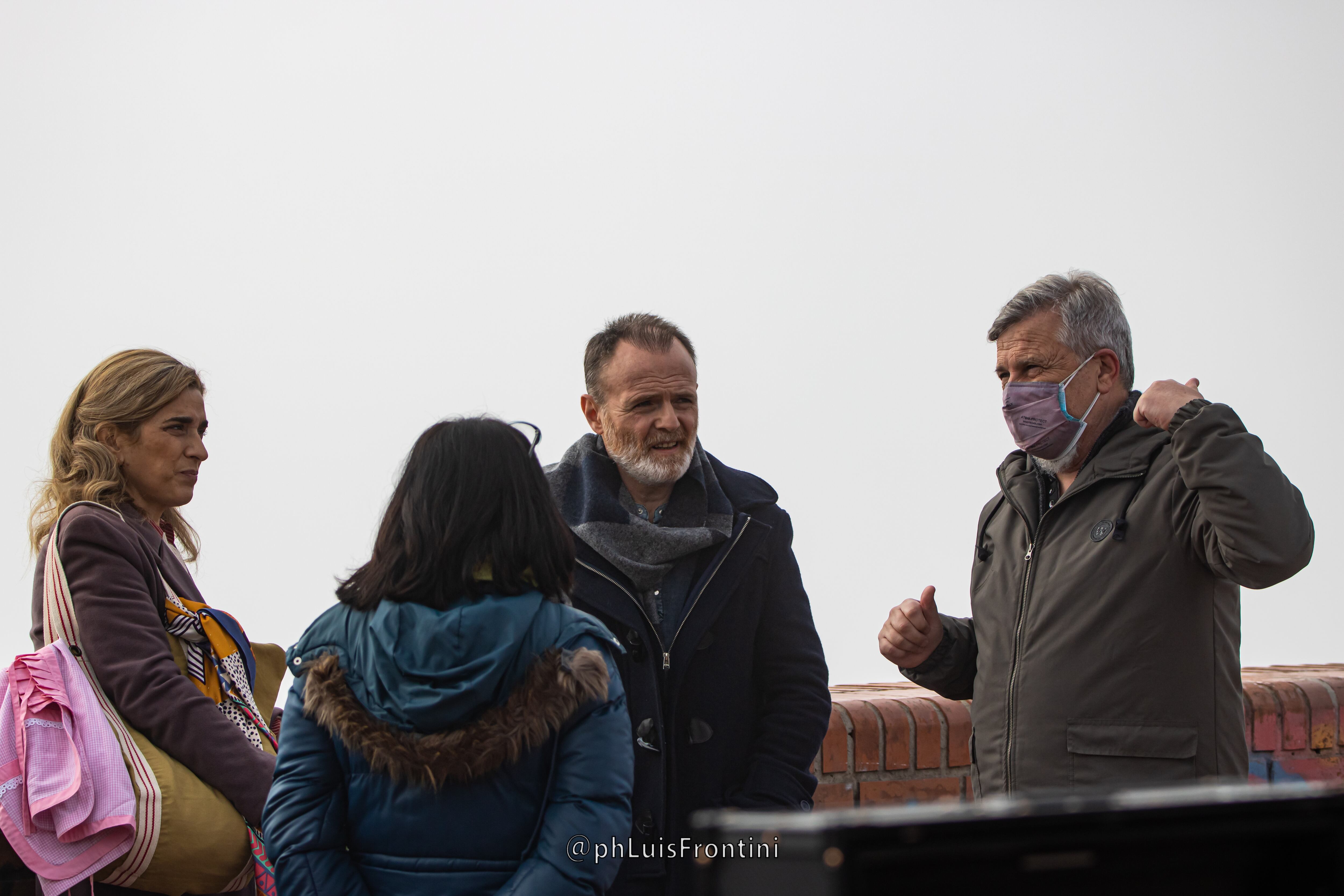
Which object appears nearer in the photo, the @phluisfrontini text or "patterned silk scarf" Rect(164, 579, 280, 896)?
the @phluisfrontini text

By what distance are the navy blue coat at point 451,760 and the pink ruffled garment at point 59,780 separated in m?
0.63

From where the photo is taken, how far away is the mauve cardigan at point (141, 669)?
96.4 inches

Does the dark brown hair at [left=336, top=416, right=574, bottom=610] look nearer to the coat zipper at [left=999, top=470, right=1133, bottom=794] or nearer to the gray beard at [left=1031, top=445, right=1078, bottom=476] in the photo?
the coat zipper at [left=999, top=470, right=1133, bottom=794]

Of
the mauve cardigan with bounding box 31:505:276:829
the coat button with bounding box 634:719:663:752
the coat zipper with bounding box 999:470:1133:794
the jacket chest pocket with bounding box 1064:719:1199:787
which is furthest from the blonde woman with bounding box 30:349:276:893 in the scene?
the jacket chest pocket with bounding box 1064:719:1199:787

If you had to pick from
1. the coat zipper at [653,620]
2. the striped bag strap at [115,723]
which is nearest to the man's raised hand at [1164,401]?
the coat zipper at [653,620]

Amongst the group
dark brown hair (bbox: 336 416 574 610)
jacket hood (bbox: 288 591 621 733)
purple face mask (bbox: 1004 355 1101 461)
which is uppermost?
purple face mask (bbox: 1004 355 1101 461)

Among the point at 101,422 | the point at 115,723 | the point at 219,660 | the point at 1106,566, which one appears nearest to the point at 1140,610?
the point at 1106,566

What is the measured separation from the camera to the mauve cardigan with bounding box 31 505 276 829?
8.04 ft

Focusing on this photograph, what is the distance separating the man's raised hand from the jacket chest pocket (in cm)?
67

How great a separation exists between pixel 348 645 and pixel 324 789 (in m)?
0.25

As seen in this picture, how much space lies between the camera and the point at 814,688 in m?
2.73

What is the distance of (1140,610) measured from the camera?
2.51m

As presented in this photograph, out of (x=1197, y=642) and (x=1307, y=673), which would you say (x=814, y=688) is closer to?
(x=1197, y=642)

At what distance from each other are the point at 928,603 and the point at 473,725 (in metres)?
1.52
